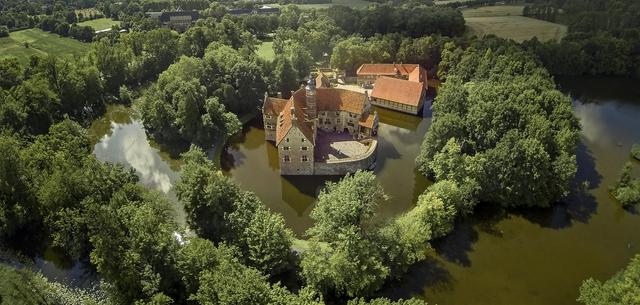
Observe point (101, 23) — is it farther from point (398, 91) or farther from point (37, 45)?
point (398, 91)

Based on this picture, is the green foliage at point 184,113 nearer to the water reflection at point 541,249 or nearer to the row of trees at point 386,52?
the row of trees at point 386,52

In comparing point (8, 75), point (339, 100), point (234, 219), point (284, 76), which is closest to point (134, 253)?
point (234, 219)

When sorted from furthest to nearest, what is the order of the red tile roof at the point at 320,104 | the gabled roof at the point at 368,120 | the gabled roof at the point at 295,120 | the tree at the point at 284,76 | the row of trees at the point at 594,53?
the row of trees at the point at 594,53 < the tree at the point at 284,76 < the gabled roof at the point at 368,120 < the red tile roof at the point at 320,104 < the gabled roof at the point at 295,120

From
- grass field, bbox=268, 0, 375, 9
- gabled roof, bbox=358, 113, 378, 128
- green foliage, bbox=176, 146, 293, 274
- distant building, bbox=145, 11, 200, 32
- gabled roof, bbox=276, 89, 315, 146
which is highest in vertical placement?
grass field, bbox=268, 0, 375, 9

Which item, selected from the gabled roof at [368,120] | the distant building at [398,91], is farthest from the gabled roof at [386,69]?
the gabled roof at [368,120]

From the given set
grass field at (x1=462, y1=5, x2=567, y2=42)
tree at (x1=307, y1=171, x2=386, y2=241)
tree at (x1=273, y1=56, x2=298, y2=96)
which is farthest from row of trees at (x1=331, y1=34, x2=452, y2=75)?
tree at (x1=307, y1=171, x2=386, y2=241)

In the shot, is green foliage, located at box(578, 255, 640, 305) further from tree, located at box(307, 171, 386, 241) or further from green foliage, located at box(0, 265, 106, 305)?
green foliage, located at box(0, 265, 106, 305)

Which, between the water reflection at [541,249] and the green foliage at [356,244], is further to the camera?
the water reflection at [541,249]
